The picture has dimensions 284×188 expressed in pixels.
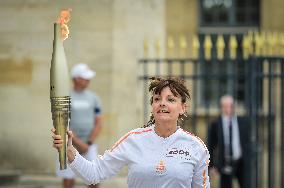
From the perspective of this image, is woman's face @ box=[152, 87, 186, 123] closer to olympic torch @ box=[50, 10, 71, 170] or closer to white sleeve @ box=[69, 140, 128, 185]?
white sleeve @ box=[69, 140, 128, 185]

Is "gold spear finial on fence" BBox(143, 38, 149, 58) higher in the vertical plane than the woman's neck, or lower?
higher

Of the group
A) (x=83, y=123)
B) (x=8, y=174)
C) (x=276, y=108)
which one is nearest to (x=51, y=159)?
(x=8, y=174)

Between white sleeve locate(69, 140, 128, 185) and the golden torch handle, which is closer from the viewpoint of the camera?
the golden torch handle

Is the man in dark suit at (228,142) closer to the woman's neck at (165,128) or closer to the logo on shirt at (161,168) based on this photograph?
the woman's neck at (165,128)

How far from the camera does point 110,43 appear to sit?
12062mm

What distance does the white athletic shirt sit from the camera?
4824mm

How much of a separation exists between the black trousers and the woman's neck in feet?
18.6

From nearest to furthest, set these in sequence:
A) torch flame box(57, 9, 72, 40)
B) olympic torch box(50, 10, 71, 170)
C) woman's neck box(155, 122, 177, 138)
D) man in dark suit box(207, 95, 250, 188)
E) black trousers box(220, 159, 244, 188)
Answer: olympic torch box(50, 10, 71, 170) < torch flame box(57, 9, 72, 40) < woman's neck box(155, 122, 177, 138) < man in dark suit box(207, 95, 250, 188) < black trousers box(220, 159, 244, 188)

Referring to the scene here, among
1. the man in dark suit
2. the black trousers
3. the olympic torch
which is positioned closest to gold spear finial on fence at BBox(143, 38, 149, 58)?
the man in dark suit

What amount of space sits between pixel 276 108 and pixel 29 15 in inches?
157

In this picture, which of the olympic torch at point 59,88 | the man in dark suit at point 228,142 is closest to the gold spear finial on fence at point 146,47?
the man in dark suit at point 228,142

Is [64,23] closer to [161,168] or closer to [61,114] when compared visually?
[61,114]

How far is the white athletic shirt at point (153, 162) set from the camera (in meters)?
4.82

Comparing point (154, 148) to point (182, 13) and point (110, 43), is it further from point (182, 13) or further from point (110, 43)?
point (182, 13)
